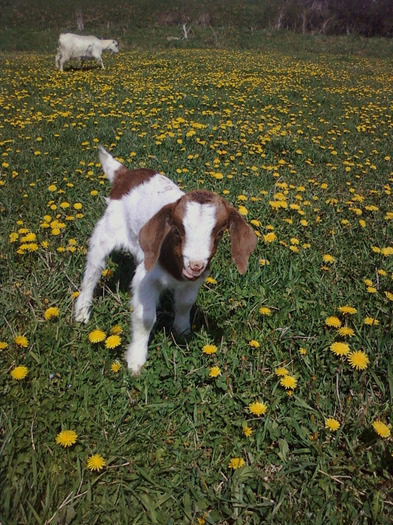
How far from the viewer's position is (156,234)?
1993 mm

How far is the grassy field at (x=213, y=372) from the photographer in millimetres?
1669

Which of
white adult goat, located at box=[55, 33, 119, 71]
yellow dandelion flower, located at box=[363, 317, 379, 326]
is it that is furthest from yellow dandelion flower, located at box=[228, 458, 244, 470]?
white adult goat, located at box=[55, 33, 119, 71]

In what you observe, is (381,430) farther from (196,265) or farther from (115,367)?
(115,367)

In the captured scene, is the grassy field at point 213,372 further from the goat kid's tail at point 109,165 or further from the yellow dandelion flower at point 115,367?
the goat kid's tail at point 109,165

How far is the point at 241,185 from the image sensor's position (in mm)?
4668

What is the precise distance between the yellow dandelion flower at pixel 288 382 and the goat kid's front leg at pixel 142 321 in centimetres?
87

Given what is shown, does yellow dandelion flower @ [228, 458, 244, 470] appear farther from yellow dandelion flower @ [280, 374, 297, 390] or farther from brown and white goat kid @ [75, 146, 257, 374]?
brown and white goat kid @ [75, 146, 257, 374]

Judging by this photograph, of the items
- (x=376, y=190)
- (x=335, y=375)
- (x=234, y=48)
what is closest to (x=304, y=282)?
(x=335, y=375)

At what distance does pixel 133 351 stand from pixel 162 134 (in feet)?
14.4

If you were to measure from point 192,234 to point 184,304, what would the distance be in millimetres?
842

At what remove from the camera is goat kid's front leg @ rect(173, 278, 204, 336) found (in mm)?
2406

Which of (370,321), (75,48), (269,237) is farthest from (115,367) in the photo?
(75,48)

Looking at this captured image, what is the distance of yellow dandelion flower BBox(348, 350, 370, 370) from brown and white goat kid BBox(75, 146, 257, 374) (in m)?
0.84

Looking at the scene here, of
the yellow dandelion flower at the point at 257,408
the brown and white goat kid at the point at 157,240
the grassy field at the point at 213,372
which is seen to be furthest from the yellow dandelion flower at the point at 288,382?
the brown and white goat kid at the point at 157,240
